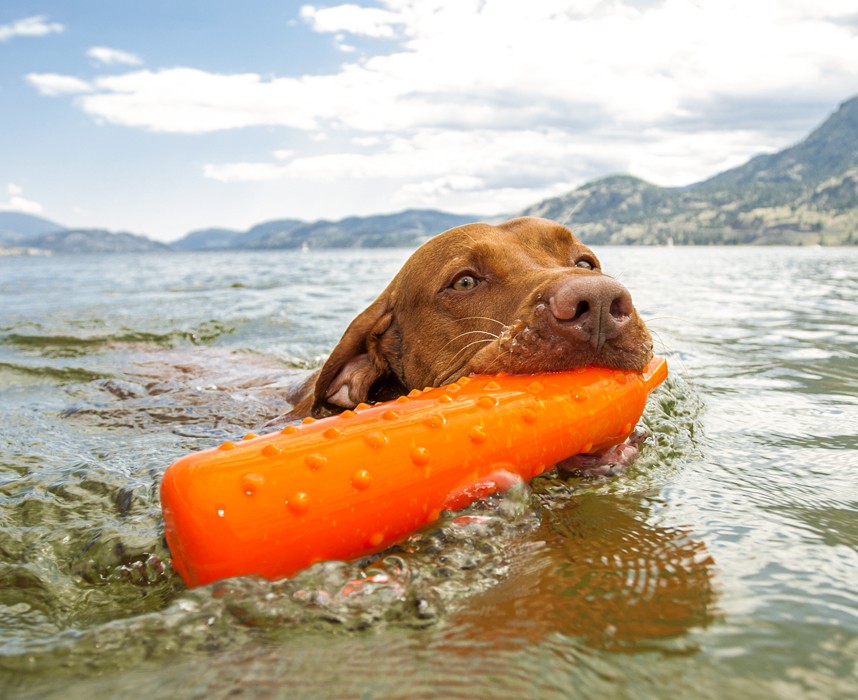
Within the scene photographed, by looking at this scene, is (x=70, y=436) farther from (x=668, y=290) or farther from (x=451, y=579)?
(x=668, y=290)

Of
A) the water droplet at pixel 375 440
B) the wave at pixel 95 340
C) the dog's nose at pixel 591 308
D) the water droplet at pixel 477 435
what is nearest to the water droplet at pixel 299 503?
the water droplet at pixel 375 440

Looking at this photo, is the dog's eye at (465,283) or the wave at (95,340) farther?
the wave at (95,340)

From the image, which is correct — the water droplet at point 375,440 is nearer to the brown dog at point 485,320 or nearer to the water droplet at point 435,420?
the water droplet at point 435,420

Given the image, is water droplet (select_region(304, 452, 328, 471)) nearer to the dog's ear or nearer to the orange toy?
the orange toy

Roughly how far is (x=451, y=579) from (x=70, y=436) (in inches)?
147

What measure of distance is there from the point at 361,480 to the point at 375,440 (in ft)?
0.52

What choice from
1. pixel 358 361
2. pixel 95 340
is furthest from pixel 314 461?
pixel 95 340

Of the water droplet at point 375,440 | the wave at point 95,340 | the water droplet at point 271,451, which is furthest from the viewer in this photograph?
A: the wave at point 95,340

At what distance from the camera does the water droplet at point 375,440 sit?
2.50 m

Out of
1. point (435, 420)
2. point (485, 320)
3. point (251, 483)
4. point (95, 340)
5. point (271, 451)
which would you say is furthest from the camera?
point (95, 340)

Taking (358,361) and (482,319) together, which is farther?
(358,361)

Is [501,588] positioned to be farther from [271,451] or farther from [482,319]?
[482,319]

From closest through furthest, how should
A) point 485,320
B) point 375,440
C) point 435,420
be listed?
point 375,440
point 435,420
point 485,320

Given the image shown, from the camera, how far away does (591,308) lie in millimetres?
3162
